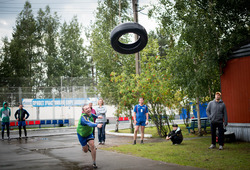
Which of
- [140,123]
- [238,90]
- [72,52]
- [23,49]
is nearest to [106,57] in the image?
[140,123]

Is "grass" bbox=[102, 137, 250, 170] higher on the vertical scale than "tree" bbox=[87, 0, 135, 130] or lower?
lower

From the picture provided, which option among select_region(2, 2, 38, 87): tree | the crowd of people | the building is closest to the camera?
the crowd of people

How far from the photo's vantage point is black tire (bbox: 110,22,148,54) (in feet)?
32.2

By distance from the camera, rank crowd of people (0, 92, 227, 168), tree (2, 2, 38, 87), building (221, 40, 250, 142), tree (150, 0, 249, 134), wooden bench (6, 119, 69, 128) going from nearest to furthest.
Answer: crowd of people (0, 92, 227, 168)
building (221, 40, 250, 142)
tree (150, 0, 249, 134)
wooden bench (6, 119, 69, 128)
tree (2, 2, 38, 87)

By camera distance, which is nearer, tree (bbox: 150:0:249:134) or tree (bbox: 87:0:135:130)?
tree (bbox: 150:0:249:134)

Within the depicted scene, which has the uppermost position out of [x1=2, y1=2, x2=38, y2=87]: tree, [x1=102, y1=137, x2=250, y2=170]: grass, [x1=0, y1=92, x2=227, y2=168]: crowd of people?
[x1=2, y1=2, x2=38, y2=87]: tree

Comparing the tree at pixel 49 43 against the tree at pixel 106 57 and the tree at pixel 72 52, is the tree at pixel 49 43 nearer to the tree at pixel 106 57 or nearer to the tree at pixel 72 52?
the tree at pixel 72 52

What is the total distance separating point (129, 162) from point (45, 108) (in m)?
23.8

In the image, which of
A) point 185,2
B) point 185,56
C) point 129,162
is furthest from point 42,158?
point 185,2

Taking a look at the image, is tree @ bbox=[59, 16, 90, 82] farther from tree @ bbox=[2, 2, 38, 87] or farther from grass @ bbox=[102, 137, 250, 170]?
grass @ bbox=[102, 137, 250, 170]

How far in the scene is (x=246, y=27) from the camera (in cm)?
1113

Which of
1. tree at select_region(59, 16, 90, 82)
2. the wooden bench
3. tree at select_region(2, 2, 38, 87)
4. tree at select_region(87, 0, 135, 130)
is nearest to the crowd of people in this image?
tree at select_region(87, 0, 135, 130)

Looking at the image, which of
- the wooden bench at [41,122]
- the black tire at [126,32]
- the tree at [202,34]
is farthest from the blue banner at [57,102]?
the black tire at [126,32]

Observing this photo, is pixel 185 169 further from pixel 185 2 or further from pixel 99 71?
pixel 99 71
